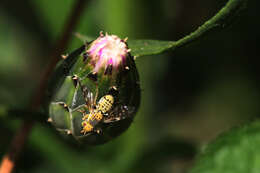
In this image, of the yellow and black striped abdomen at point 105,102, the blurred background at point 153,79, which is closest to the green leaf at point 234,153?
the yellow and black striped abdomen at point 105,102

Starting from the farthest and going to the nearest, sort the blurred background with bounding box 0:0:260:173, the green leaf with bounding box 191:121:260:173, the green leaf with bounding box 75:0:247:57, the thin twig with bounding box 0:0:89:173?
the blurred background with bounding box 0:0:260:173 → the thin twig with bounding box 0:0:89:173 → the green leaf with bounding box 191:121:260:173 → the green leaf with bounding box 75:0:247:57

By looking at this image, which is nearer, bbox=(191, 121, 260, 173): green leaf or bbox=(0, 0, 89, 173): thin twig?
bbox=(191, 121, 260, 173): green leaf

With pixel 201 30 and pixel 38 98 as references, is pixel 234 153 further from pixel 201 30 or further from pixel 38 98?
pixel 38 98

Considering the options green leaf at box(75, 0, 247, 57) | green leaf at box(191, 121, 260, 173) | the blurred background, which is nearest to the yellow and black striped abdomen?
green leaf at box(75, 0, 247, 57)

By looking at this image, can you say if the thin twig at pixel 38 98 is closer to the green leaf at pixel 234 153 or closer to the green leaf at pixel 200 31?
the green leaf at pixel 200 31

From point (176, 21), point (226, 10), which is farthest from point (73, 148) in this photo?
point (226, 10)

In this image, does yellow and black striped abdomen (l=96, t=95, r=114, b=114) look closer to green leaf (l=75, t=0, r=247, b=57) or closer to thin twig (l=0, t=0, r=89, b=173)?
green leaf (l=75, t=0, r=247, b=57)
